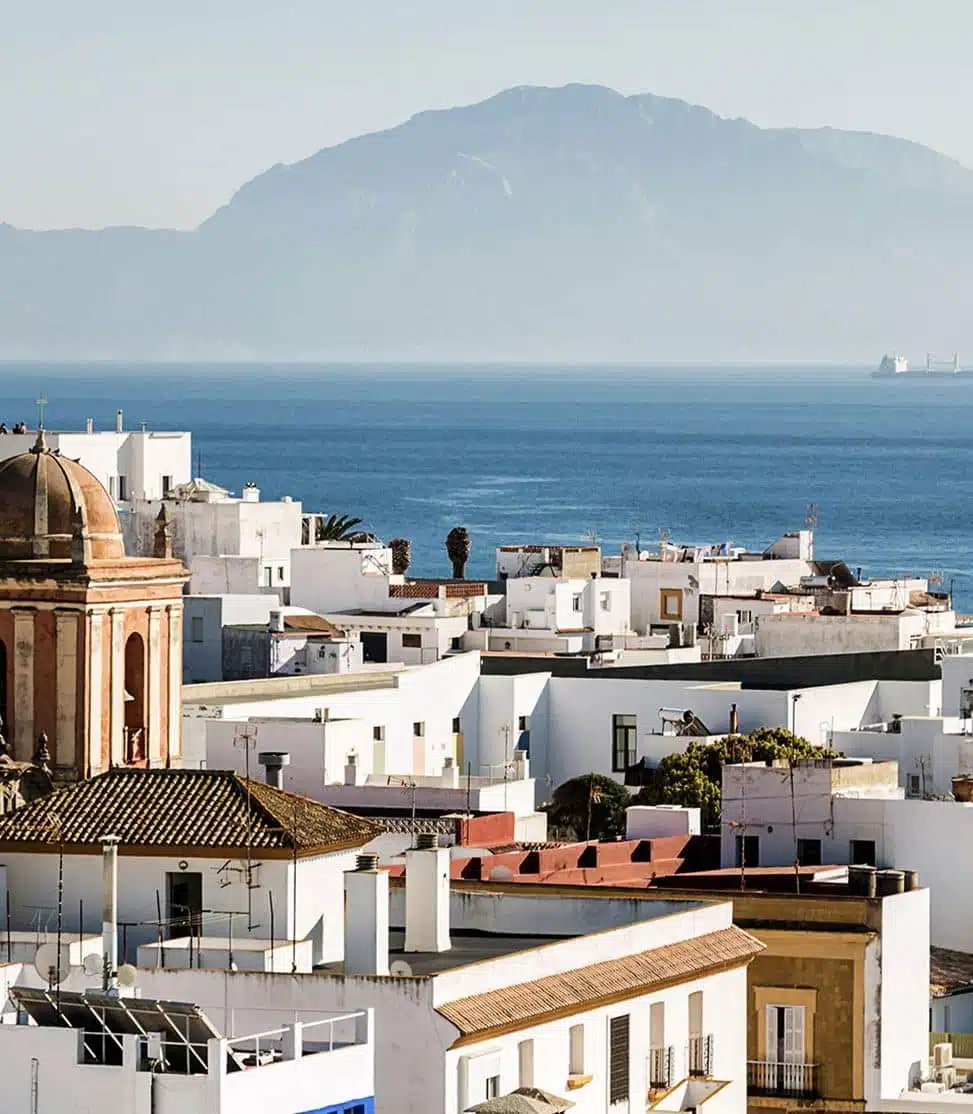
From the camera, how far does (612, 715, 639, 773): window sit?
166 ft

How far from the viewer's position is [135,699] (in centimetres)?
3659

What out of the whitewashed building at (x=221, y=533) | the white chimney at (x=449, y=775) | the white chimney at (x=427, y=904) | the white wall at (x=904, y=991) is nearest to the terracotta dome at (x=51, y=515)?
the white chimney at (x=449, y=775)

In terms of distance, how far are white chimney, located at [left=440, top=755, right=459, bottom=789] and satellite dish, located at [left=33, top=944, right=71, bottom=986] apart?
799 inches

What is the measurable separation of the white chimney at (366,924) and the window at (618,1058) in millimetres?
1671

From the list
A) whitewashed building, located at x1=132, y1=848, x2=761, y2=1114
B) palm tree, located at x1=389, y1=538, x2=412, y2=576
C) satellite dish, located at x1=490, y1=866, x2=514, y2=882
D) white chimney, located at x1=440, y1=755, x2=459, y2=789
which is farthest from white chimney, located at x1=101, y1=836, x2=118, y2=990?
palm tree, located at x1=389, y1=538, x2=412, y2=576

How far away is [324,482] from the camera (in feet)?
597

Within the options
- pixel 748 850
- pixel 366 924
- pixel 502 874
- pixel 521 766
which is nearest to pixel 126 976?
pixel 366 924

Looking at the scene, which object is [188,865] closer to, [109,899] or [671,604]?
[109,899]

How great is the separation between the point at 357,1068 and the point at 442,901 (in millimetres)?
4324

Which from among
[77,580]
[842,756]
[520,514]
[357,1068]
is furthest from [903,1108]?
[520,514]

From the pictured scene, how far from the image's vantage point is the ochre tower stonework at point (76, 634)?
117 ft

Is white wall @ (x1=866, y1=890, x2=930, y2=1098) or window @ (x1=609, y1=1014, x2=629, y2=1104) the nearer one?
window @ (x1=609, y1=1014, x2=629, y2=1104)

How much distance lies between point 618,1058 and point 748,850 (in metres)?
9.37

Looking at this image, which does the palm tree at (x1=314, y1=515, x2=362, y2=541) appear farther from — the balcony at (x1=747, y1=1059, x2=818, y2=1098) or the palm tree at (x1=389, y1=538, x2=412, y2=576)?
the balcony at (x1=747, y1=1059, x2=818, y2=1098)
